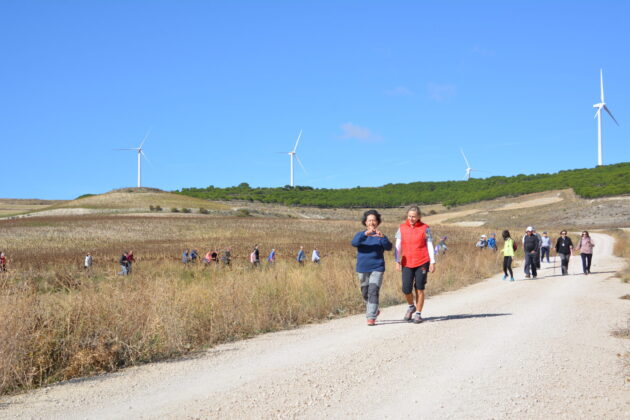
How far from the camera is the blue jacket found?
31.9 ft

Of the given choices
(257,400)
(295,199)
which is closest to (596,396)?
(257,400)

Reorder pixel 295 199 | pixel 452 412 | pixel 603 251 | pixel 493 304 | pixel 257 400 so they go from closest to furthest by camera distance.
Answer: pixel 452 412
pixel 257 400
pixel 493 304
pixel 603 251
pixel 295 199

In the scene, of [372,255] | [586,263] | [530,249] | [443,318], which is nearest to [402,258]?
[372,255]

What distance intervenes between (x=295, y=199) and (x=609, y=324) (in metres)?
175

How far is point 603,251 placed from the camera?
121 feet

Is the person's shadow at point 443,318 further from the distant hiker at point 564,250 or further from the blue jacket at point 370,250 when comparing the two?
the distant hiker at point 564,250

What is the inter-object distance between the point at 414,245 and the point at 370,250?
75cm

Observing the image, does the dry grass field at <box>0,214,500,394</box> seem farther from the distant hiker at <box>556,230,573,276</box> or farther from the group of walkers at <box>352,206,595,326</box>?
the distant hiker at <box>556,230,573,276</box>

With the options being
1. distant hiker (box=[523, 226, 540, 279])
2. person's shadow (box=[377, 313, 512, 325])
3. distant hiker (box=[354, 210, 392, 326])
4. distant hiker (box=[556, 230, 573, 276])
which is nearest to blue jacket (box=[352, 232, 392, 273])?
distant hiker (box=[354, 210, 392, 326])

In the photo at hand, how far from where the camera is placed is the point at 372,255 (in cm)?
983

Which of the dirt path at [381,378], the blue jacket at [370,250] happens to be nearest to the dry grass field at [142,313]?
the dirt path at [381,378]

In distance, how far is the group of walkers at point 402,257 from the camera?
972 centimetres

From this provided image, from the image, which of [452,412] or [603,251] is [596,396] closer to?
[452,412]

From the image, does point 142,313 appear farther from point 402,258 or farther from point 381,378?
point 402,258
